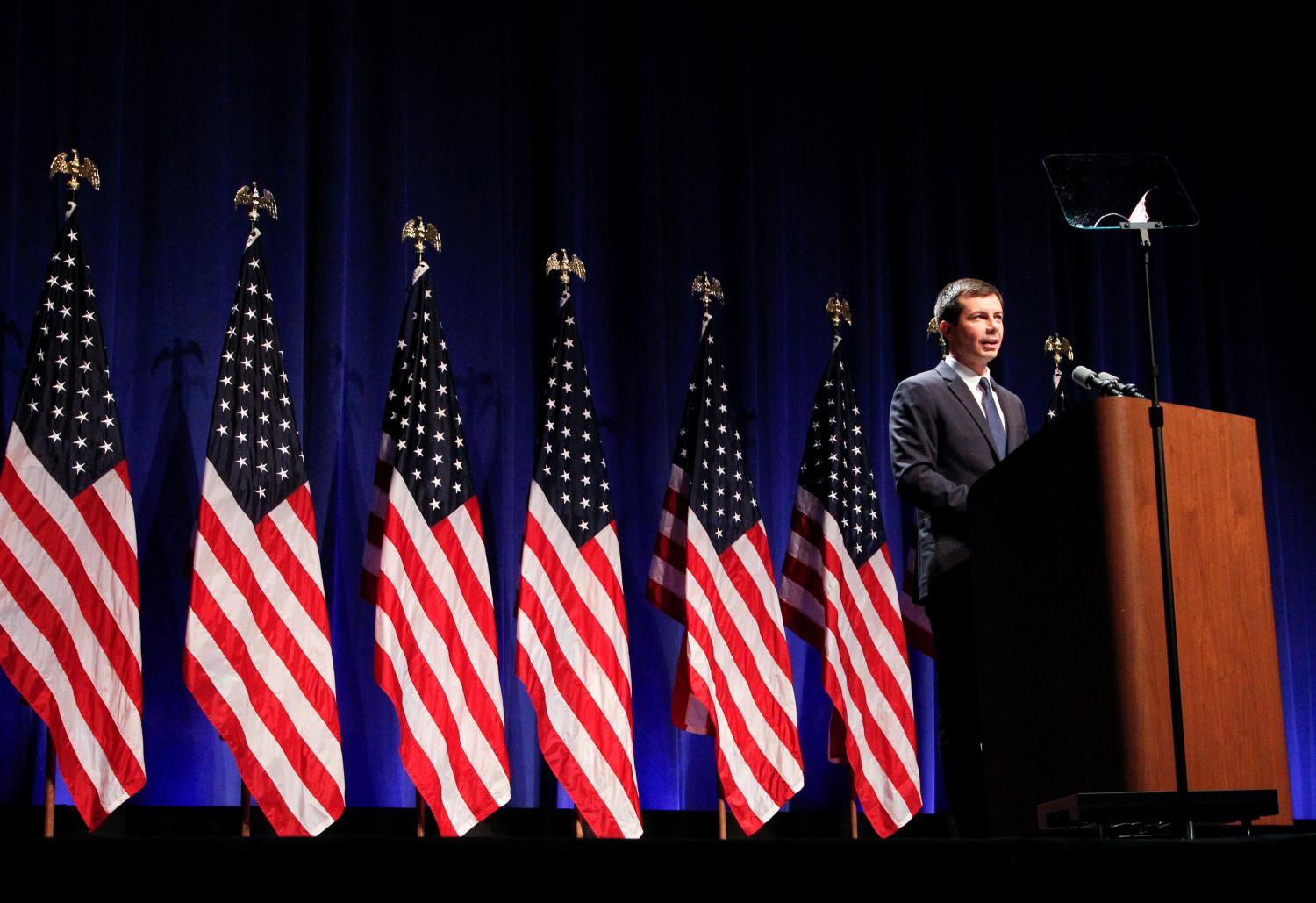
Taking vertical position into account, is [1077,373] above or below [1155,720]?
above

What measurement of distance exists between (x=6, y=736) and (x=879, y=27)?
4.79 meters

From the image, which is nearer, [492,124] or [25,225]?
[25,225]

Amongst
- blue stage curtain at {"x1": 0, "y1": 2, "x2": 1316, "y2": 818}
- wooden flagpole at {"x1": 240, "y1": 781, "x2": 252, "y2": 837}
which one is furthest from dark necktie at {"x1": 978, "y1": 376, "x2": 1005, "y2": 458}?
wooden flagpole at {"x1": 240, "y1": 781, "x2": 252, "y2": 837}

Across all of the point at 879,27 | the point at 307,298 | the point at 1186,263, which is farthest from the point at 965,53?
the point at 307,298

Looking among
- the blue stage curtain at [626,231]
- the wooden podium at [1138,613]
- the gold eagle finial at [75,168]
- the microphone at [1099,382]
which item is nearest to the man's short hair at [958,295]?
the microphone at [1099,382]

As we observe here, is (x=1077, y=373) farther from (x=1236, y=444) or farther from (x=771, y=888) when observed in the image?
(x=771, y=888)

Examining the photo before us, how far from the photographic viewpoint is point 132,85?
5496mm

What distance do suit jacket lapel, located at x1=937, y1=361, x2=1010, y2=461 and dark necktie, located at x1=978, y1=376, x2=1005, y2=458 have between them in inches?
0.6

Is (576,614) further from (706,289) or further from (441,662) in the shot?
(706,289)

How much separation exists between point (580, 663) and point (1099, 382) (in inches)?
99.3

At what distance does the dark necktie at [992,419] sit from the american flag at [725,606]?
5.44 feet

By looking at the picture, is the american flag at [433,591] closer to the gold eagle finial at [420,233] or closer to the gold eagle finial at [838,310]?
the gold eagle finial at [420,233]

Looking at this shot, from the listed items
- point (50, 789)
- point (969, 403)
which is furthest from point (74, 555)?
point (969, 403)

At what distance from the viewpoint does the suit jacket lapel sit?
3930mm
